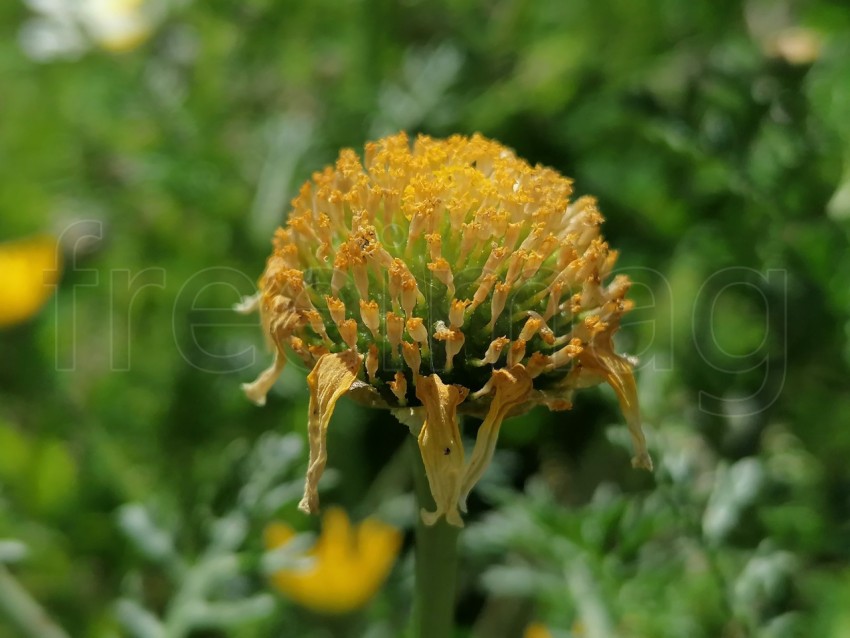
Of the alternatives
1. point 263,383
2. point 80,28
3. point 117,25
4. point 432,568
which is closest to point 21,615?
point 263,383

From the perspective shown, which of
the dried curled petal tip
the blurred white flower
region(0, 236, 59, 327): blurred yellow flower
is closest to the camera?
the dried curled petal tip

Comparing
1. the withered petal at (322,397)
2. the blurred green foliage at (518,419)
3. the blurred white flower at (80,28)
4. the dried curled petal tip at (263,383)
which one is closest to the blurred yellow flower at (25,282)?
the blurred green foliage at (518,419)

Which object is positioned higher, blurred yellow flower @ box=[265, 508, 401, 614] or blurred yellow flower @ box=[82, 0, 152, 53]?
blurred yellow flower @ box=[82, 0, 152, 53]

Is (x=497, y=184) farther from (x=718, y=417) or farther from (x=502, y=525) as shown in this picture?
(x=718, y=417)

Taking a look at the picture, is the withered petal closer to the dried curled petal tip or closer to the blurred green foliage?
the dried curled petal tip

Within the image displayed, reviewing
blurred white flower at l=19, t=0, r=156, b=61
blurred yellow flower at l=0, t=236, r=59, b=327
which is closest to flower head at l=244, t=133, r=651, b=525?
blurred yellow flower at l=0, t=236, r=59, b=327

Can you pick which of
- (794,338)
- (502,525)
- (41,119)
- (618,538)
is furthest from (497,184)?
(41,119)
